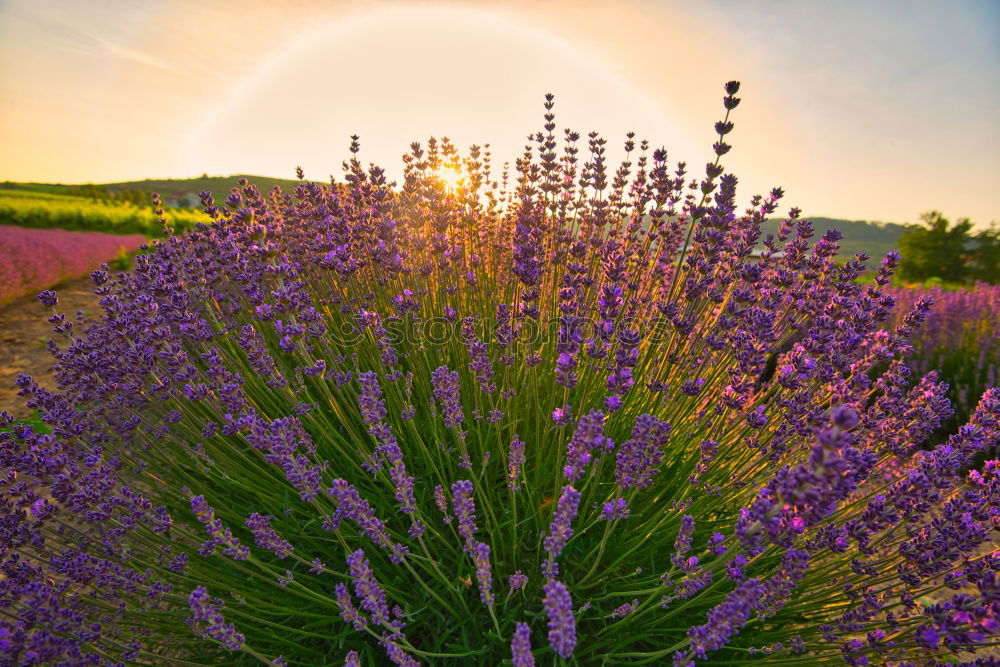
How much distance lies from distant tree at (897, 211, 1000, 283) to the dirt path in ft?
87.1

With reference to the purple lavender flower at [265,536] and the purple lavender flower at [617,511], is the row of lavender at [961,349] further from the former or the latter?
the purple lavender flower at [265,536]

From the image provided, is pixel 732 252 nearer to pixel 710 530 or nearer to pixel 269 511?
pixel 710 530

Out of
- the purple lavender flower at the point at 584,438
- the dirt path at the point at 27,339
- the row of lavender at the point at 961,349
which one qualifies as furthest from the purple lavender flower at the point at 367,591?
the row of lavender at the point at 961,349

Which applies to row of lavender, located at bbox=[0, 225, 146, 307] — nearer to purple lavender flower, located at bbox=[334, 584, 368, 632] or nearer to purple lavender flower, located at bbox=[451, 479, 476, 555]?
purple lavender flower, located at bbox=[334, 584, 368, 632]

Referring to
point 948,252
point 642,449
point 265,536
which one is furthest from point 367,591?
point 948,252

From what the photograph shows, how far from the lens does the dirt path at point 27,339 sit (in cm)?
572

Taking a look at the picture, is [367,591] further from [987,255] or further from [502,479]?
[987,255]

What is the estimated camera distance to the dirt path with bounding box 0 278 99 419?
572 cm

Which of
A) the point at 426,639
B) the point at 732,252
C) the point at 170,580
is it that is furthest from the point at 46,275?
the point at 732,252

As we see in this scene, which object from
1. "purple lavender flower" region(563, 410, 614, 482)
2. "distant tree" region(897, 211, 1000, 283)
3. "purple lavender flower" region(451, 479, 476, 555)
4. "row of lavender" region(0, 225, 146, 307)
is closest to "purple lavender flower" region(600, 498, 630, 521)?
"purple lavender flower" region(563, 410, 614, 482)

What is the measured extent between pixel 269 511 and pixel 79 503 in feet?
2.83

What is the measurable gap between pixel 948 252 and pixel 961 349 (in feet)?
65.7

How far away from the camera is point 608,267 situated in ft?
8.02

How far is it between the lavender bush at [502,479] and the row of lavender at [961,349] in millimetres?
3062
